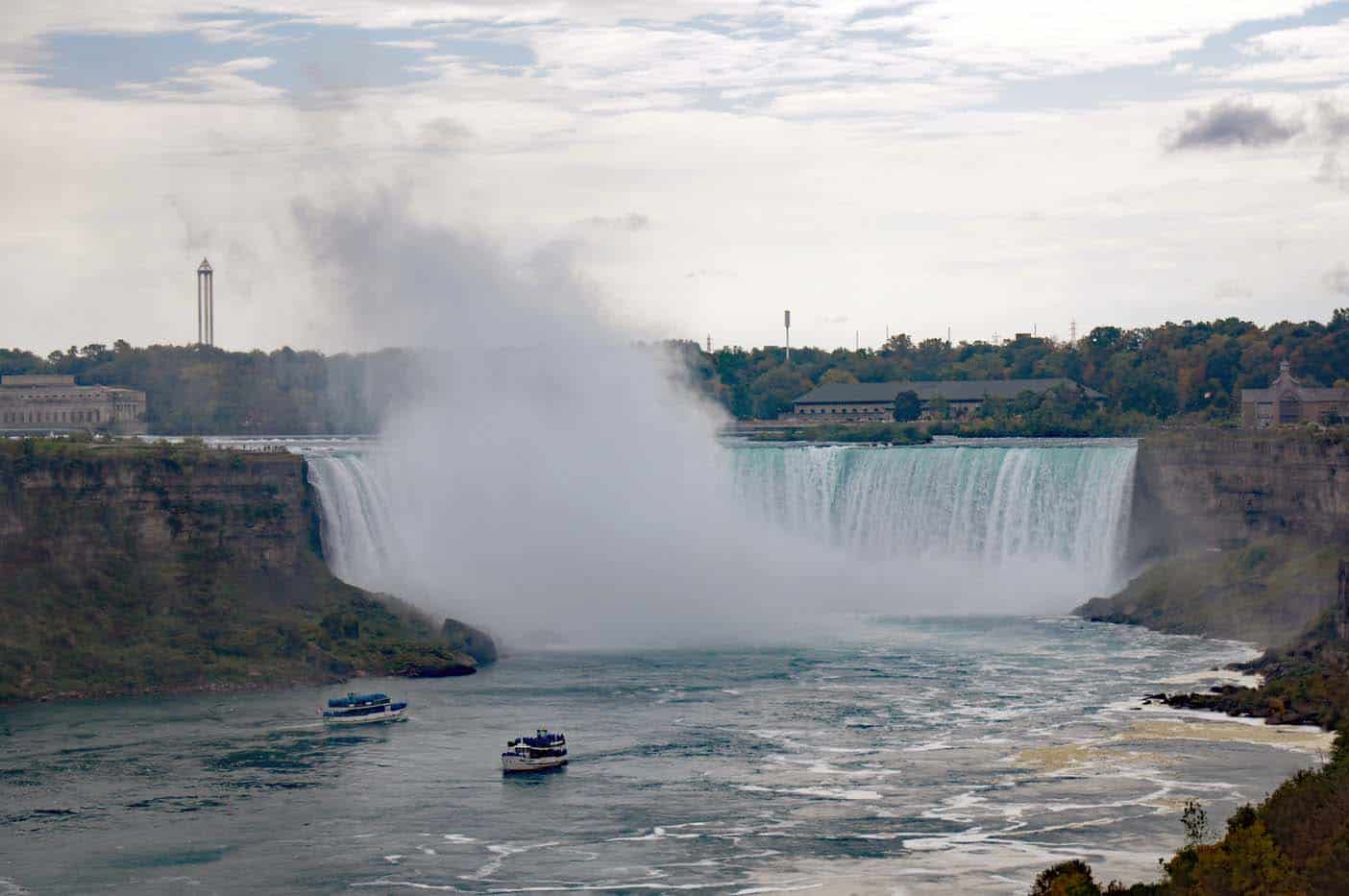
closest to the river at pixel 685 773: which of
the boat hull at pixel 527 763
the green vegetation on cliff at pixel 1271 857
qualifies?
the boat hull at pixel 527 763

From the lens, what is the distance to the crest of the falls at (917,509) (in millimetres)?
69625

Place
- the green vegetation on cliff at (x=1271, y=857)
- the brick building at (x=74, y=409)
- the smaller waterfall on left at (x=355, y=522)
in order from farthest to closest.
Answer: the brick building at (x=74, y=409)
the smaller waterfall on left at (x=355, y=522)
the green vegetation on cliff at (x=1271, y=857)

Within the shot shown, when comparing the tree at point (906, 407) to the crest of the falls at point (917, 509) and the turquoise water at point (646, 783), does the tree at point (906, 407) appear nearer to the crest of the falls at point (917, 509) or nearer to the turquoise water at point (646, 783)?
the crest of the falls at point (917, 509)

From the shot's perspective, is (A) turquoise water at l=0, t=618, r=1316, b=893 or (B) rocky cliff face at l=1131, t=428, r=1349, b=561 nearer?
(A) turquoise water at l=0, t=618, r=1316, b=893

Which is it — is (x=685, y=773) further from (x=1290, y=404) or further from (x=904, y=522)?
(x=1290, y=404)

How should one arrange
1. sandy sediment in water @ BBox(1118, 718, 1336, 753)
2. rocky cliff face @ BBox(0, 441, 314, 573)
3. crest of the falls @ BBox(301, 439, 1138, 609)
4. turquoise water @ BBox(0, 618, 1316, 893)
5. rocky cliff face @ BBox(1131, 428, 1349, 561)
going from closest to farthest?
turquoise water @ BBox(0, 618, 1316, 893), sandy sediment in water @ BBox(1118, 718, 1336, 753), rocky cliff face @ BBox(0, 441, 314, 573), rocky cliff face @ BBox(1131, 428, 1349, 561), crest of the falls @ BBox(301, 439, 1138, 609)

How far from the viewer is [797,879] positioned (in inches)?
1324

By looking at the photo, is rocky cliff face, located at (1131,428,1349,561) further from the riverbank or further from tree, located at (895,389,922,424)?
tree, located at (895,389,922,424)

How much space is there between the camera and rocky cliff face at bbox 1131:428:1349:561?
63.3 metres

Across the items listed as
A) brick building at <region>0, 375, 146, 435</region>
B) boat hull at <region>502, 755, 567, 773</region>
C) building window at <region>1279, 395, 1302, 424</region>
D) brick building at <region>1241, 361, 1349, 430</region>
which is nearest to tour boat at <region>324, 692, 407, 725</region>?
boat hull at <region>502, 755, 567, 773</region>

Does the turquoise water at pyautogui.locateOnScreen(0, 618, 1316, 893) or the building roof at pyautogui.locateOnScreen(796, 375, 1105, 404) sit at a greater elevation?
the building roof at pyautogui.locateOnScreen(796, 375, 1105, 404)

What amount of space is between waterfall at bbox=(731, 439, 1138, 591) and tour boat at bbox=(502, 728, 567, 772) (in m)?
33.6

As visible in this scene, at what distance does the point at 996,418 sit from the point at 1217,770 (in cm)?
6634

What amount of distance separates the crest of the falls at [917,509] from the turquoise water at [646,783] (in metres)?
14.2
